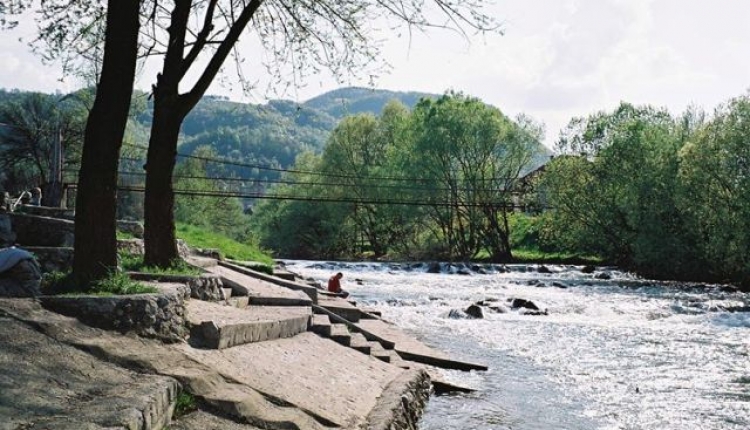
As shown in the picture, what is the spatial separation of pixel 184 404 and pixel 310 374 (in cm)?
235

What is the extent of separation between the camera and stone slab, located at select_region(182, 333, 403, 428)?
750cm

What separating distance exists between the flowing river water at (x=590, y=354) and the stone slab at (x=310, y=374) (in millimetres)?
999

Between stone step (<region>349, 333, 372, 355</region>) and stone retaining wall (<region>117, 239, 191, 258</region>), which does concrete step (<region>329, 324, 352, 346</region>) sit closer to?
stone step (<region>349, 333, 372, 355</region>)

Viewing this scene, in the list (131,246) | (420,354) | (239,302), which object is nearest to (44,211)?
(131,246)

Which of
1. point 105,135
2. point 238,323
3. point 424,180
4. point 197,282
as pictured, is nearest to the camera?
point 105,135

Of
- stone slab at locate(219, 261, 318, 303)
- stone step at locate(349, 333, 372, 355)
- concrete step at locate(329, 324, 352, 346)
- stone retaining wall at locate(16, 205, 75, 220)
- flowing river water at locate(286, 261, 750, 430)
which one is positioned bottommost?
flowing river water at locate(286, 261, 750, 430)

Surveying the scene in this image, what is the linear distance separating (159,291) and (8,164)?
41.2 m

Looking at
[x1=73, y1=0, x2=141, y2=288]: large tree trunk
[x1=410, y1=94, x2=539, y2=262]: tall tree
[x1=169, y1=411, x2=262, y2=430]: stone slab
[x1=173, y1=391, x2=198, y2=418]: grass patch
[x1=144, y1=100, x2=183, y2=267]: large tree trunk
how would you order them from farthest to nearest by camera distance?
[x1=410, y1=94, x2=539, y2=262]: tall tree, [x1=144, y1=100, x2=183, y2=267]: large tree trunk, [x1=73, y1=0, x2=141, y2=288]: large tree trunk, [x1=173, y1=391, x2=198, y2=418]: grass patch, [x1=169, y1=411, x2=262, y2=430]: stone slab

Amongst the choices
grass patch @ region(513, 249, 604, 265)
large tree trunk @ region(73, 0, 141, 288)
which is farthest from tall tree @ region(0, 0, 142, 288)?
grass patch @ region(513, 249, 604, 265)

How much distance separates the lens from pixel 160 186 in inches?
450

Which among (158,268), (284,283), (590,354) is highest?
(158,268)

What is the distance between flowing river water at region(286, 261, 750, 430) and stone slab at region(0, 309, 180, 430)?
163 inches

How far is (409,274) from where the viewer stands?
136ft

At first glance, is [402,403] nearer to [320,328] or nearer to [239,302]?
[320,328]
